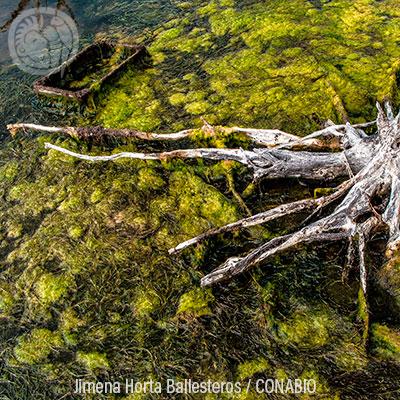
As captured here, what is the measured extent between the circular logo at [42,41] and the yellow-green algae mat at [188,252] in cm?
134

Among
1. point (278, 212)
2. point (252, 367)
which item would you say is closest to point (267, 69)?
point (278, 212)

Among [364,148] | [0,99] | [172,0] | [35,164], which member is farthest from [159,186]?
[172,0]

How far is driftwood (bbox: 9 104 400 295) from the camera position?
2684 mm

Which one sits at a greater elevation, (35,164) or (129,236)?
(35,164)

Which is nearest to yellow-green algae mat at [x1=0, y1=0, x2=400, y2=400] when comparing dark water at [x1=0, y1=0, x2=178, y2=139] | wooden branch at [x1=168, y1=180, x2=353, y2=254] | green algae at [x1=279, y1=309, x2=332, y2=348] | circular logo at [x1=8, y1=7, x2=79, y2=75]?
green algae at [x1=279, y1=309, x2=332, y2=348]

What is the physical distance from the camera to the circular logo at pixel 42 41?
542 centimetres

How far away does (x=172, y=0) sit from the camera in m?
6.26

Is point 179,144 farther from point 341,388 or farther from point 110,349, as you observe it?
point 341,388

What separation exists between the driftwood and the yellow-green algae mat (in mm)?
159

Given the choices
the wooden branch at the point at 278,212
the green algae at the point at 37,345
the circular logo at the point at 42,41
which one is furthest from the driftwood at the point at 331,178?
the circular logo at the point at 42,41

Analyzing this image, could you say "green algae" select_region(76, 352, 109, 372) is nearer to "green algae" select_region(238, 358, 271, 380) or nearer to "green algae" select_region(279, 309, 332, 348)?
"green algae" select_region(238, 358, 271, 380)

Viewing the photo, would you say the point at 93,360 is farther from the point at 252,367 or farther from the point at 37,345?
the point at 252,367

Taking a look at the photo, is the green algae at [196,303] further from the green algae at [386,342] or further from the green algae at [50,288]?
the green algae at [386,342]

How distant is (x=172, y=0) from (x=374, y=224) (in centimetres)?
490
